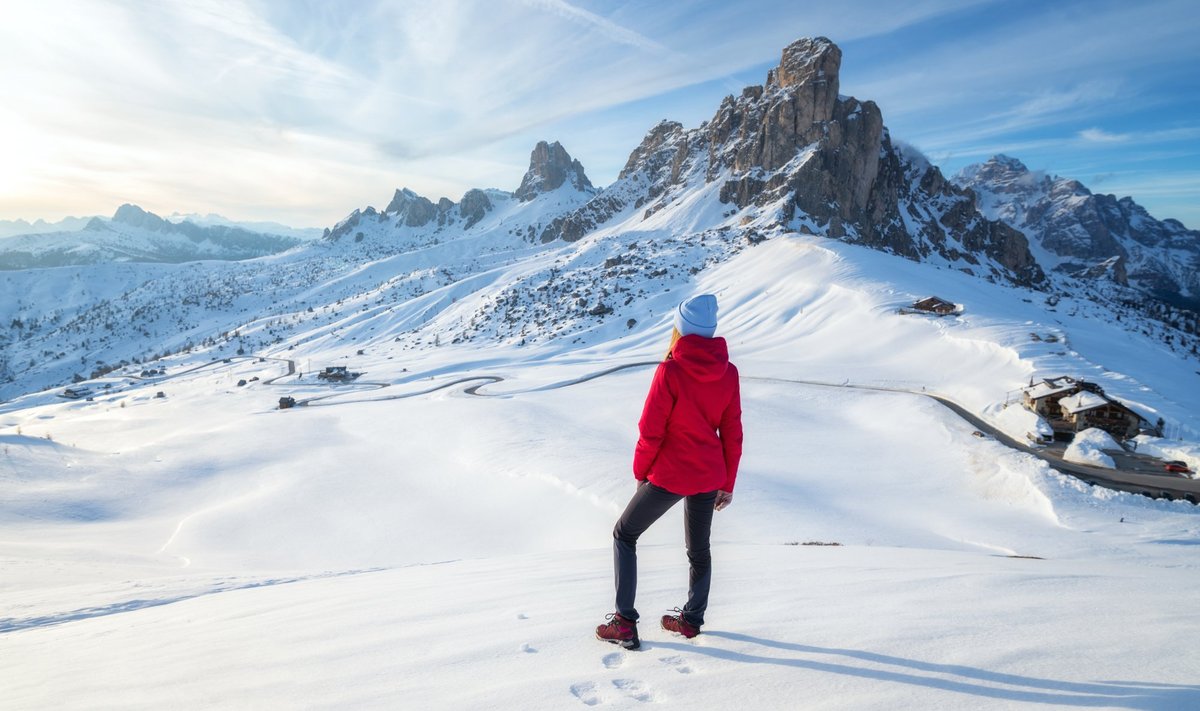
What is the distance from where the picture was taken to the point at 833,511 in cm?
1311

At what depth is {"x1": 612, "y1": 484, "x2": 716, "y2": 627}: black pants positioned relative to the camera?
155 inches

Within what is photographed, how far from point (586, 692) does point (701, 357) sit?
226 cm

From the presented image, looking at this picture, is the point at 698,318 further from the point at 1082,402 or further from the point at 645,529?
the point at 1082,402

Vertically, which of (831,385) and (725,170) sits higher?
(725,170)

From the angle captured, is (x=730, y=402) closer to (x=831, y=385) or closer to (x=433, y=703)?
(x=433, y=703)

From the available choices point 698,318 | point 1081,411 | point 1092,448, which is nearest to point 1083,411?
point 1081,411

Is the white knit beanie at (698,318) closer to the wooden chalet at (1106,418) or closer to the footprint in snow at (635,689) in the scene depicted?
the footprint in snow at (635,689)

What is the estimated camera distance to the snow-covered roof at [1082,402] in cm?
2491

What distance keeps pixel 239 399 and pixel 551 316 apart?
4319 centimetres

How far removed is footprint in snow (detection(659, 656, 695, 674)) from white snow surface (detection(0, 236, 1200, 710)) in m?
0.02

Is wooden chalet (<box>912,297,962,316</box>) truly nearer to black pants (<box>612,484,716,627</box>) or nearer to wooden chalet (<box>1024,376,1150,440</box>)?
wooden chalet (<box>1024,376,1150,440</box>)

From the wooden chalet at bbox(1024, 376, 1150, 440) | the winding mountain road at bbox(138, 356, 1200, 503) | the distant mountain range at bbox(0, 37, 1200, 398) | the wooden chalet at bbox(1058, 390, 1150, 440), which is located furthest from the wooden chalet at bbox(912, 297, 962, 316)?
the wooden chalet at bbox(1058, 390, 1150, 440)

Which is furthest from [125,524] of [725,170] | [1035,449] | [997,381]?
[725,170]

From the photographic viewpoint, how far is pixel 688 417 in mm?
3795
